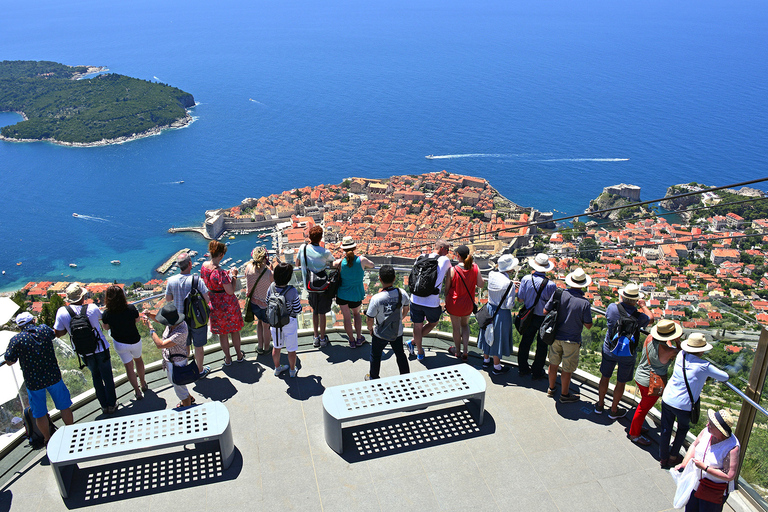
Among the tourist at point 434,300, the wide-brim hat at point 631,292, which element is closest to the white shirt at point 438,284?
the tourist at point 434,300

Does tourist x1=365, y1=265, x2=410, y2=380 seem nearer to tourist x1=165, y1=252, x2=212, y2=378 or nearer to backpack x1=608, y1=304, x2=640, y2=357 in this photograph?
tourist x1=165, y1=252, x2=212, y2=378

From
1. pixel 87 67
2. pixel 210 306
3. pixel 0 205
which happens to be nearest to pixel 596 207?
pixel 210 306

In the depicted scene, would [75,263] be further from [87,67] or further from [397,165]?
[87,67]

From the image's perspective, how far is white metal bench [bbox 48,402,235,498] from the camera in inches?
109

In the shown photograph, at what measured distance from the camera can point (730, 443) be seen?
2344 millimetres

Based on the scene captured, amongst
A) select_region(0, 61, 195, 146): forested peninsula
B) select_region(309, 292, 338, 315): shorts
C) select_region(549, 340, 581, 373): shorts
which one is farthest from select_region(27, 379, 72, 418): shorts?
select_region(0, 61, 195, 146): forested peninsula

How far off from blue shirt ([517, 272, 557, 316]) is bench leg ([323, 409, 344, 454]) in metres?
1.51

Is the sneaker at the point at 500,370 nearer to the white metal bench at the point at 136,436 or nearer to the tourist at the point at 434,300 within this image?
the tourist at the point at 434,300

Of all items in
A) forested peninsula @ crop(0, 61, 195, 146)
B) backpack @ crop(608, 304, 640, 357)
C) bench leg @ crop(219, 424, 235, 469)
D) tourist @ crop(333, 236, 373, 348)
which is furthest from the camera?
forested peninsula @ crop(0, 61, 195, 146)

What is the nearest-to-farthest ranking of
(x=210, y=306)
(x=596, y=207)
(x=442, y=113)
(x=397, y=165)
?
(x=210, y=306)
(x=596, y=207)
(x=397, y=165)
(x=442, y=113)

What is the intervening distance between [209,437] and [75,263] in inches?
1789

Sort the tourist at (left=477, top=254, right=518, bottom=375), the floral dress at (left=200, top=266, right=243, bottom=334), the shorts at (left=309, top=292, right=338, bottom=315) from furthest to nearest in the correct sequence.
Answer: the shorts at (left=309, top=292, right=338, bottom=315), the floral dress at (left=200, top=266, right=243, bottom=334), the tourist at (left=477, top=254, right=518, bottom=375)

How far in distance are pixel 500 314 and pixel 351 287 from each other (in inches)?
45.7

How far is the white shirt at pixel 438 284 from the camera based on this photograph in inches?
152
